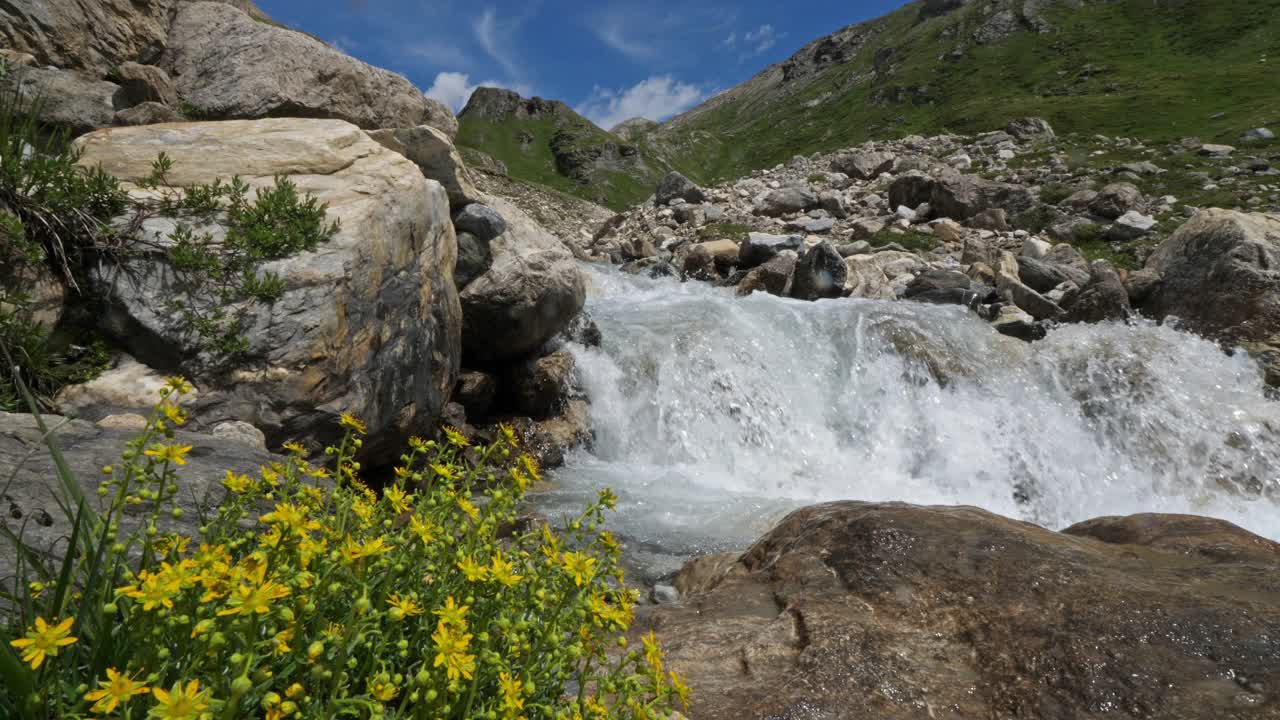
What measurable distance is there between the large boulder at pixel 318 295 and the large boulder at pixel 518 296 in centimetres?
130

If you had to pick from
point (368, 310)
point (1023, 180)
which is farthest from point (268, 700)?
point (1023, 180)

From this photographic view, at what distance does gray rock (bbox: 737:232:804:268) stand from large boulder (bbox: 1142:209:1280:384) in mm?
9701

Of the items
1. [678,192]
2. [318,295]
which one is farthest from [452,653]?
[678,192]

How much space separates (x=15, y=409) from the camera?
16.9ft

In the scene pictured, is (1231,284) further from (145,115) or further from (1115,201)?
(145,115)

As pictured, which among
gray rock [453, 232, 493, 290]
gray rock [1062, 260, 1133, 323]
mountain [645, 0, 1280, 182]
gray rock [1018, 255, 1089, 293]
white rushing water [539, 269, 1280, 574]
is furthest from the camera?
mountain [645, 0, 1280, 182]

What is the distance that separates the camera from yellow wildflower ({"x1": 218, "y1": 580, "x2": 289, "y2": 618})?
1417 mm

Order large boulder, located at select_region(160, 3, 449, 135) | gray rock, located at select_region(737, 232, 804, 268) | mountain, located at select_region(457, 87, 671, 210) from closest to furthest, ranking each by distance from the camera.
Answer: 1. large boulder, located at select_region(160, 3, 449, 135)
2. gray rock, located at select_region(737, 232, 804, 268)
3. mountain, located at select_region(457, 87, 671, 210)

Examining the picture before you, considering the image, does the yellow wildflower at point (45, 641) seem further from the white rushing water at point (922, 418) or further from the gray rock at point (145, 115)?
the gray rock at point (145, 115)

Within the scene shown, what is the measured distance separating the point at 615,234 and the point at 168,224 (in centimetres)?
2474

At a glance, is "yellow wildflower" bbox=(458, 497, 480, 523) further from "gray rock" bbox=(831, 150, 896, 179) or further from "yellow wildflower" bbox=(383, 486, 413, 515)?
"gray rock" bbox=(831, 150, 896, 179)

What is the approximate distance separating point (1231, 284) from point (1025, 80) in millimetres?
105625

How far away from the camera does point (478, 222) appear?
11375 mm

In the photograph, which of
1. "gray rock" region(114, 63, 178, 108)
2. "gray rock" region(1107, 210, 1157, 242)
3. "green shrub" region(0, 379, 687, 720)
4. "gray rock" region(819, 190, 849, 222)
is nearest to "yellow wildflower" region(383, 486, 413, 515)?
"green shrub" region(0, 379, 687, 720)
